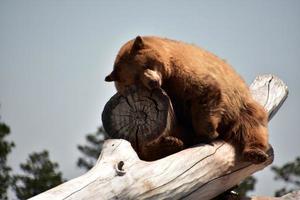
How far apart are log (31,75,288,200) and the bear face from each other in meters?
1.02

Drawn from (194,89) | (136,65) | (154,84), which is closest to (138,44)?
(136,65)

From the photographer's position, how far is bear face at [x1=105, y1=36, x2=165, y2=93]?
8.03 meters

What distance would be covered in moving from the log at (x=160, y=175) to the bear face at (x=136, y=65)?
102 cm

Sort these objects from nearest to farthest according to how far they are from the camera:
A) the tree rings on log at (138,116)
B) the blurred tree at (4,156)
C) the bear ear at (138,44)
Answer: the tree rings on log at (138,116) → the bear ear at (138,44) → the blurred tree at (4,156)

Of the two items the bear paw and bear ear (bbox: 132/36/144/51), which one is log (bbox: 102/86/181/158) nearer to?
bear ear (bbox: 132/36/144/51)

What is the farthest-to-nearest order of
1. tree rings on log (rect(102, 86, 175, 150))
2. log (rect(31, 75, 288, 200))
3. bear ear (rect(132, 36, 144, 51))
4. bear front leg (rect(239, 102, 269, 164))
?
bear front leg (rect(239, 102, 269, 164))
bear ear (rect(132, 36, 144, 51))
tree rings on log (rect(102, 86, 175, 150))
log (rect(31, 75, 288, 200))

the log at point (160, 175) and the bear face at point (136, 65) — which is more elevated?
the bear face at point (136, 65)

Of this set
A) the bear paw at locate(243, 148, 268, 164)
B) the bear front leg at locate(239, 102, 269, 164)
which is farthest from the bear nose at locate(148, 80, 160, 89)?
the bear paw at locate(243, 148, 268, 164)

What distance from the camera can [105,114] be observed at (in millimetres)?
7695

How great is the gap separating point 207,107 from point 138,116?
89 centimetres

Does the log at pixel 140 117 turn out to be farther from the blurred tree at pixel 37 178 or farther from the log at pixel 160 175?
the blurred tree at pixel 37 178

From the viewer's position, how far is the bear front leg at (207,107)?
7969mm

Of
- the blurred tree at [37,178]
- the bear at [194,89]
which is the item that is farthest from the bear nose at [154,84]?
the blurred tree at [37,178]

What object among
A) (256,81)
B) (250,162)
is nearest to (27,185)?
(256,81)
